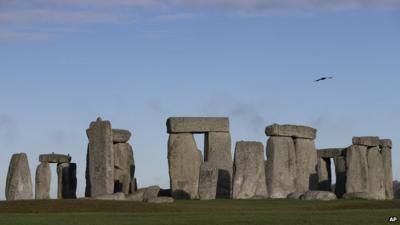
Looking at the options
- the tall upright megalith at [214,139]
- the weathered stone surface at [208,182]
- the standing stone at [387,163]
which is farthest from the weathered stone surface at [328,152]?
the weathered stone surface at [208,182]

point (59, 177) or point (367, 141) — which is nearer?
point (367, 141)

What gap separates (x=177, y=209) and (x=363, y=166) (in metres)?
14.7

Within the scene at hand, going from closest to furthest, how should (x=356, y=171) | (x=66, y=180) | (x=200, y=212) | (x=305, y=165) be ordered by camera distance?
(x=200, y=212)
(x=356, y=171)
(x=305, y=165)
(x=66, y=180)

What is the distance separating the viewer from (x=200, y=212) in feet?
139

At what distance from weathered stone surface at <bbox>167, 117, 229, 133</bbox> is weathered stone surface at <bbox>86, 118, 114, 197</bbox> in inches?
117

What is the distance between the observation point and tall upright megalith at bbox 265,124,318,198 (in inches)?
2172

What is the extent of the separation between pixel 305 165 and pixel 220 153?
163 inches

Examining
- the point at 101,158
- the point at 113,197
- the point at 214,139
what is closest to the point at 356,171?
the point at 214,139

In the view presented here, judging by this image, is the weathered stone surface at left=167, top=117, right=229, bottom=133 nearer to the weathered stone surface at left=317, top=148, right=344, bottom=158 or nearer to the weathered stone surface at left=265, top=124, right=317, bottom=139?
the weathered stone surface at left=265, top=124, right=317, bottom=139

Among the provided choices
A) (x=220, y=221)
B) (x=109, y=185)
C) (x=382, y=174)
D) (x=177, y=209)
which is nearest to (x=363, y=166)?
(x=382, y=174)

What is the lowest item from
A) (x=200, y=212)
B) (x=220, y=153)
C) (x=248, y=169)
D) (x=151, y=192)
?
(x=200, y=212)

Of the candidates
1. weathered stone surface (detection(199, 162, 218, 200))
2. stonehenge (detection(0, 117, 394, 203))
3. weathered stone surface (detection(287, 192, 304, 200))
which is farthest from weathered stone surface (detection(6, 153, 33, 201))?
weathered stone surface (detection(287, 192, 304, 200))

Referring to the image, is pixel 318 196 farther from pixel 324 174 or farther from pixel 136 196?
pixel 324 174

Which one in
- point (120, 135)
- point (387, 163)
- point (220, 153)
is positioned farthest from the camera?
point (387, 163)
